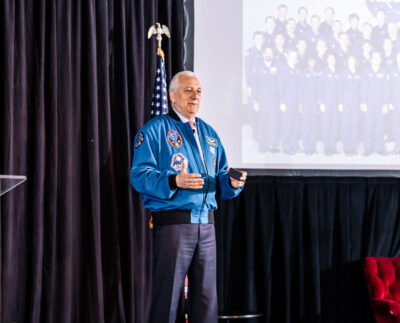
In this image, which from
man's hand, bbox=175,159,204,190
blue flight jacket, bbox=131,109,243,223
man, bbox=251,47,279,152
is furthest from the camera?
man, bbox=251,47,279,152

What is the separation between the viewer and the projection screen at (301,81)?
378 cm

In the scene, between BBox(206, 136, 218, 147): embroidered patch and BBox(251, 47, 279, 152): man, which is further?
BBox(251, 47, 279, 152): man

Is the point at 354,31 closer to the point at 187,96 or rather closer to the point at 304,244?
the point at 304,244

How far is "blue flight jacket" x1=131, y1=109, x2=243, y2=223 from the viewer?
249 cm

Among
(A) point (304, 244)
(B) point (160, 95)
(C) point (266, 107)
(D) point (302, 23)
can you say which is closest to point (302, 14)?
(D) point (302, 23)

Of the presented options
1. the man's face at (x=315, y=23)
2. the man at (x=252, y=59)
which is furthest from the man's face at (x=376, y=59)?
the man at (x=252, y=59)

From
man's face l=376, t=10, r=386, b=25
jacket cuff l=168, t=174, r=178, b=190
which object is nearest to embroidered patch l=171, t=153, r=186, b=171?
jacket cuff l=168, t=174, r=178, b=190

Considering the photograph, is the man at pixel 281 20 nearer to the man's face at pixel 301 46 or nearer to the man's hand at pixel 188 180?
the man's face at pixel 301 46

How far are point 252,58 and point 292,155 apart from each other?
32.6 inches

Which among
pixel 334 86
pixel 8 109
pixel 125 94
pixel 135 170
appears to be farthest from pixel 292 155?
pixel 8 109

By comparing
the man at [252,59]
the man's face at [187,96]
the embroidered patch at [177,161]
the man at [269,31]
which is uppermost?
the man at [269,31]

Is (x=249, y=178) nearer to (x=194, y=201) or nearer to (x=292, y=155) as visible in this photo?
(x=292, y=155)

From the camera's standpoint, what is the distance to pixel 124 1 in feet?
11.8

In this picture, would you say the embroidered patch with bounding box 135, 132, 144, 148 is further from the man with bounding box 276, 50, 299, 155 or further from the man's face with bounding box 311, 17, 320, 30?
the man's face with bounding box 311, 17, 320, 30
